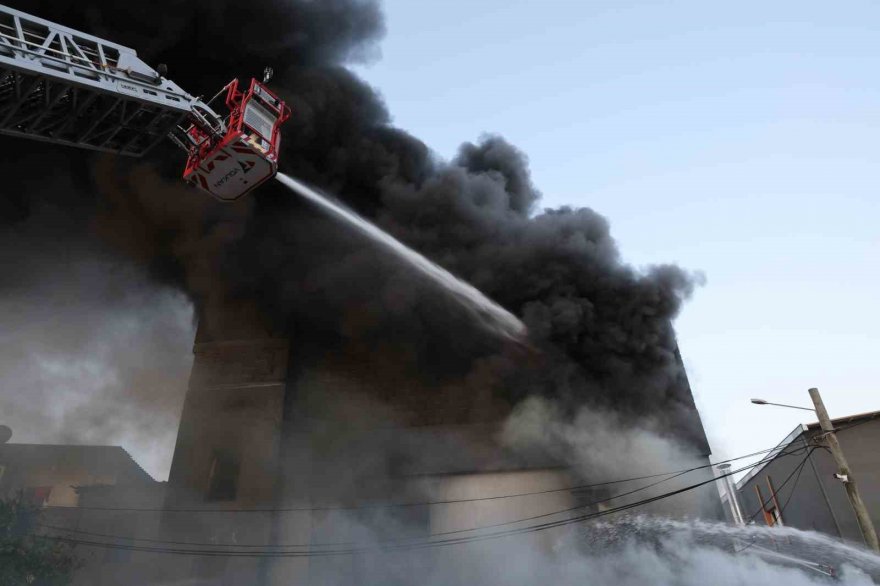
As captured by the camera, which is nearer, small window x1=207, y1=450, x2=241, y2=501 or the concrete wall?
the concrete wall

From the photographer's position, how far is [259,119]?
362 inches


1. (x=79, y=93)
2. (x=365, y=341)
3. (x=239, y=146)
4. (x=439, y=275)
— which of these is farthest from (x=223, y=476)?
(x=79, y=93)

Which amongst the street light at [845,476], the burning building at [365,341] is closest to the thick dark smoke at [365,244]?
the burning building at [365,341]

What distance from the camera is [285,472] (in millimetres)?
15484

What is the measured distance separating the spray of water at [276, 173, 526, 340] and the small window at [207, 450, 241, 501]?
25.2 feet

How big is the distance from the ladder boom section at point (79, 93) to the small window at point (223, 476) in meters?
9.57

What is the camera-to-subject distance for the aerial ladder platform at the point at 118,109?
7.74 m

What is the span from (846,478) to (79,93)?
13.2m

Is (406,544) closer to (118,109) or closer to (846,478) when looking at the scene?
(846,478)

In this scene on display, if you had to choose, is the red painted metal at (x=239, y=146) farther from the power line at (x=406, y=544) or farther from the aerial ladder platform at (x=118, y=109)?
the power line at (x=406, y=544)

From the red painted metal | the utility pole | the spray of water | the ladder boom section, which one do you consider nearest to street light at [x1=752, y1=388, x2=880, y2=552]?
the utility pole

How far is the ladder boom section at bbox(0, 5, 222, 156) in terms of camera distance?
25.0 feet

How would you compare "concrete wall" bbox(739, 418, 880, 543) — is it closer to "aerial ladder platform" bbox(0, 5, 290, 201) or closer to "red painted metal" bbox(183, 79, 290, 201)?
"red painted metal" bbox(183, 79, 290, 201)

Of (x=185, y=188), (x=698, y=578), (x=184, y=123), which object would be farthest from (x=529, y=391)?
(x=185, y=188)
